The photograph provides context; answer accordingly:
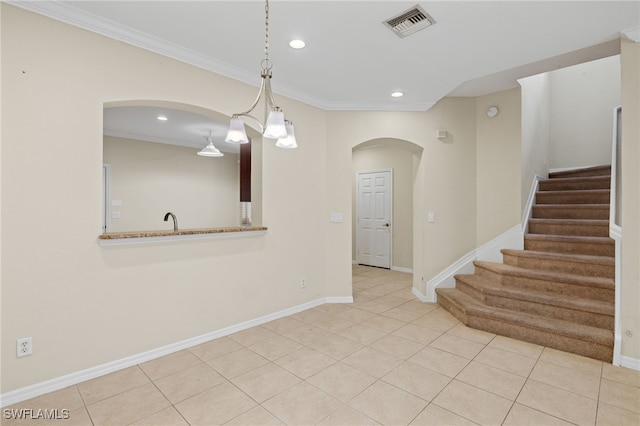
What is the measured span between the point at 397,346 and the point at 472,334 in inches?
35.2

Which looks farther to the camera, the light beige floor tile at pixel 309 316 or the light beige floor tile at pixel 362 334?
the light beige floor tile at pixel 309 316

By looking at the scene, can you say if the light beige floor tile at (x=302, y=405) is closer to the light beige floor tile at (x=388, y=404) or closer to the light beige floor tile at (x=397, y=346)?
the light beige floor tile at (x=388, y=404)

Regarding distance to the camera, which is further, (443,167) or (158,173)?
(158,173)

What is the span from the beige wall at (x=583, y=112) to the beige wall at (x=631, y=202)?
3416mm

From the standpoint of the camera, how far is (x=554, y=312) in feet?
10.2

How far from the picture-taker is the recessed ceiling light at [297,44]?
2.68 m

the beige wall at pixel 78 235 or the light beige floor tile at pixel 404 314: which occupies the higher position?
the beige wall at pixel 78 235

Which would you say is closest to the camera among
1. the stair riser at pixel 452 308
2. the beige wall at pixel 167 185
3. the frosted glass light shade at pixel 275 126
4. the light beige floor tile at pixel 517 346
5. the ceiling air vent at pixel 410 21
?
the frosted glass light shade at pixel 275 126

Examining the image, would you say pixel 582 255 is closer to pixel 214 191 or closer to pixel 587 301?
pixel 587 301

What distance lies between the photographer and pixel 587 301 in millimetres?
3018

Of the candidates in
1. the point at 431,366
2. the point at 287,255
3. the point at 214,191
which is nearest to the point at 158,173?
the point at 214,191

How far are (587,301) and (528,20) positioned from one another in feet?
8.54

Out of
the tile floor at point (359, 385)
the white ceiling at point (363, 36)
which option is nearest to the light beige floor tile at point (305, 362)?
the tile floor at point (359, 385)

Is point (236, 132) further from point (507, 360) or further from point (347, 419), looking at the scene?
point (507, 360)
